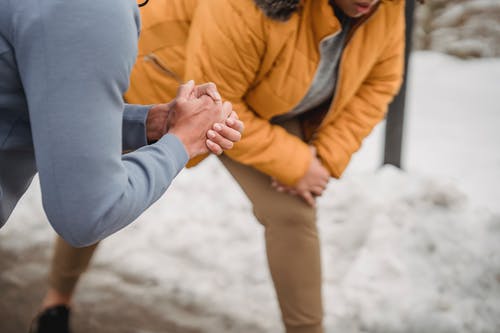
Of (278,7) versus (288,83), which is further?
(288,83)

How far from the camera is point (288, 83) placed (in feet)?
6.49

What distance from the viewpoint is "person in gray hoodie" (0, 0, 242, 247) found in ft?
3.23

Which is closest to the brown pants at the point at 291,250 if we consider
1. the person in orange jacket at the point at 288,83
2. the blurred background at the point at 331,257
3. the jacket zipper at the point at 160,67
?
the person in orange jacket at the point at 288,83

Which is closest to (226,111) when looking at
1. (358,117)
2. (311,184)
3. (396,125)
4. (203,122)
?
(203,122)

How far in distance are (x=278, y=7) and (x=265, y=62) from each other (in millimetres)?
221

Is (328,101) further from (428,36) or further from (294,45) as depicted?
(428,36)

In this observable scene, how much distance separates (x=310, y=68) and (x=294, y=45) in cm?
11

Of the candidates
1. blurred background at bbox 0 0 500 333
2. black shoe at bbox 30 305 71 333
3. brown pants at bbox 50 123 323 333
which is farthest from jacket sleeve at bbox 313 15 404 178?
black shoe at bbox 30 305 71 333

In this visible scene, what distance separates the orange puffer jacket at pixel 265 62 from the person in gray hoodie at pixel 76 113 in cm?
69

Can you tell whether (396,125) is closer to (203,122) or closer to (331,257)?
(331,257)

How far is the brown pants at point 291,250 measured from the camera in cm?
208

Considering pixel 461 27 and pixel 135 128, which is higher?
pixel 135 128

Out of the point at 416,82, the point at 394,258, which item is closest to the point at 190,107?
the point at 394,258

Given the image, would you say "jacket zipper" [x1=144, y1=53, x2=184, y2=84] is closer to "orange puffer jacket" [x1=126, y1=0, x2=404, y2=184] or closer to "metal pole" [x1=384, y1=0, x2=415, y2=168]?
"orange puffer jacket" [x1=126, y1=0, x2=404, y2=184]
